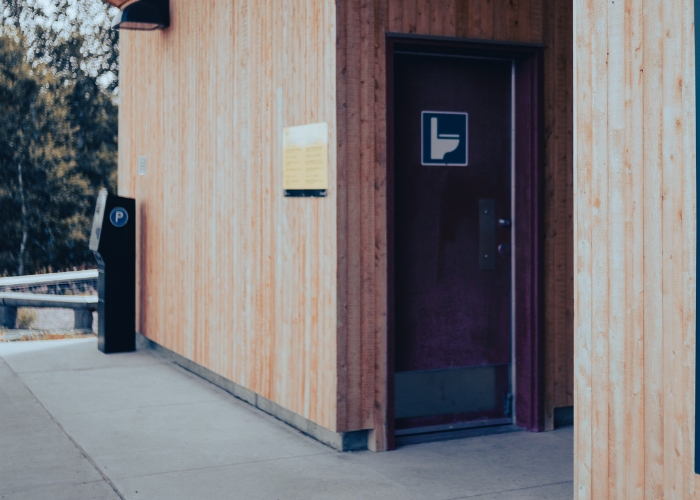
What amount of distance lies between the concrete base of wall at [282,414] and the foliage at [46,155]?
20336 millimetres

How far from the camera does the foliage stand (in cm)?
2739

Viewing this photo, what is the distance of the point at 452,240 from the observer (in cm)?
589

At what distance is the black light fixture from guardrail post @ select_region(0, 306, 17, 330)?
18.4 ft

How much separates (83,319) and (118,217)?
A: 3.10 metres

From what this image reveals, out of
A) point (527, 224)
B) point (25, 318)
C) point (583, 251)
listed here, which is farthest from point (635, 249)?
point (25, 318)

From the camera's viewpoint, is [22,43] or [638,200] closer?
[638,200]

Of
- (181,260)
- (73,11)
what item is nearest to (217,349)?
(181,260)

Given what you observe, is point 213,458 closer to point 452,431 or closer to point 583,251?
point 452,431

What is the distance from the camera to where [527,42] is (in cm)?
585

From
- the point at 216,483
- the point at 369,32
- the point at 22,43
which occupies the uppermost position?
the point at 22,43

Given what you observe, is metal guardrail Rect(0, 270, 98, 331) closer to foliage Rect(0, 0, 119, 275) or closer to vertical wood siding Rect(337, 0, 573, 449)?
vertical wood siding Rect(337, 0, 573, 449)

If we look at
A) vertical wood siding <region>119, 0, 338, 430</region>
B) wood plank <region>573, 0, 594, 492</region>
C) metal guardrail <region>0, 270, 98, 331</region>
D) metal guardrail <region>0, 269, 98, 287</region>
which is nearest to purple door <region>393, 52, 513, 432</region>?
vertical wood siding <region>119, 0, 338, 430</region>

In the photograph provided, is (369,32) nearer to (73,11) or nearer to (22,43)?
(22,43)

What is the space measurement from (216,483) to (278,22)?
294 cm
